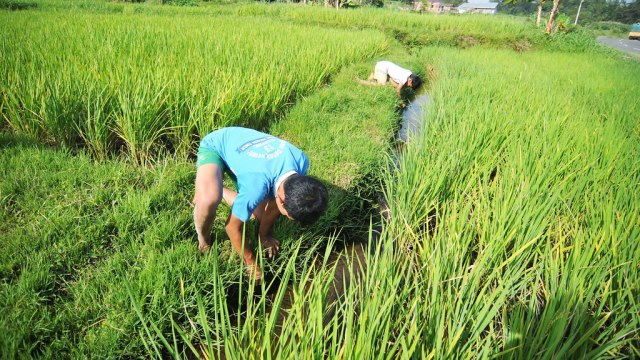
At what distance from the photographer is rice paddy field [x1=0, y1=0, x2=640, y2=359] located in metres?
1.17

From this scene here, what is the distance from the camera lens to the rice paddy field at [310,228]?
117cm

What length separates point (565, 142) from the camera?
2496 millimetres

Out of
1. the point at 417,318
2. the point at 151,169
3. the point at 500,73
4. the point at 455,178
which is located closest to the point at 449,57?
the point at 500,73

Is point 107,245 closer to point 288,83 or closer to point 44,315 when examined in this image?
point 44,315

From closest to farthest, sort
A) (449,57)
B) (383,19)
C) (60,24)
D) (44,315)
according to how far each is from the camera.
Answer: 1. (44,315)
2. (60,24)
3. (449,57)
4. (383,19)

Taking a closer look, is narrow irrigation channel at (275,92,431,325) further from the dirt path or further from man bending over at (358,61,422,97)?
the dirt path

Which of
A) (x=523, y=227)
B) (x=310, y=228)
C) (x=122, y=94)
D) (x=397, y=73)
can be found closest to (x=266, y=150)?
(x=310, y=228)

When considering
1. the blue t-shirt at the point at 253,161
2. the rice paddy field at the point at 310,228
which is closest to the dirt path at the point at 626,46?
the rice paddy field at the point at 310,228

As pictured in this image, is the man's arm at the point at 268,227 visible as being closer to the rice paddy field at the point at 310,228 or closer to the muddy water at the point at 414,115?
Answer: the rice paddy field at the point at 310,228

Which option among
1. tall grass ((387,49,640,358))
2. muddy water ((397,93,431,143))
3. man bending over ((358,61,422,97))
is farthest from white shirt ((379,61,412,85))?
tall grass ((387,49,640,358))

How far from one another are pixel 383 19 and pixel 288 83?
11719 millimetres

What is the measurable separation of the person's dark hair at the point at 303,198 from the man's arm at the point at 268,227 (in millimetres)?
324

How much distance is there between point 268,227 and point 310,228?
1.11ft

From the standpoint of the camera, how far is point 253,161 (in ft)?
5.35
